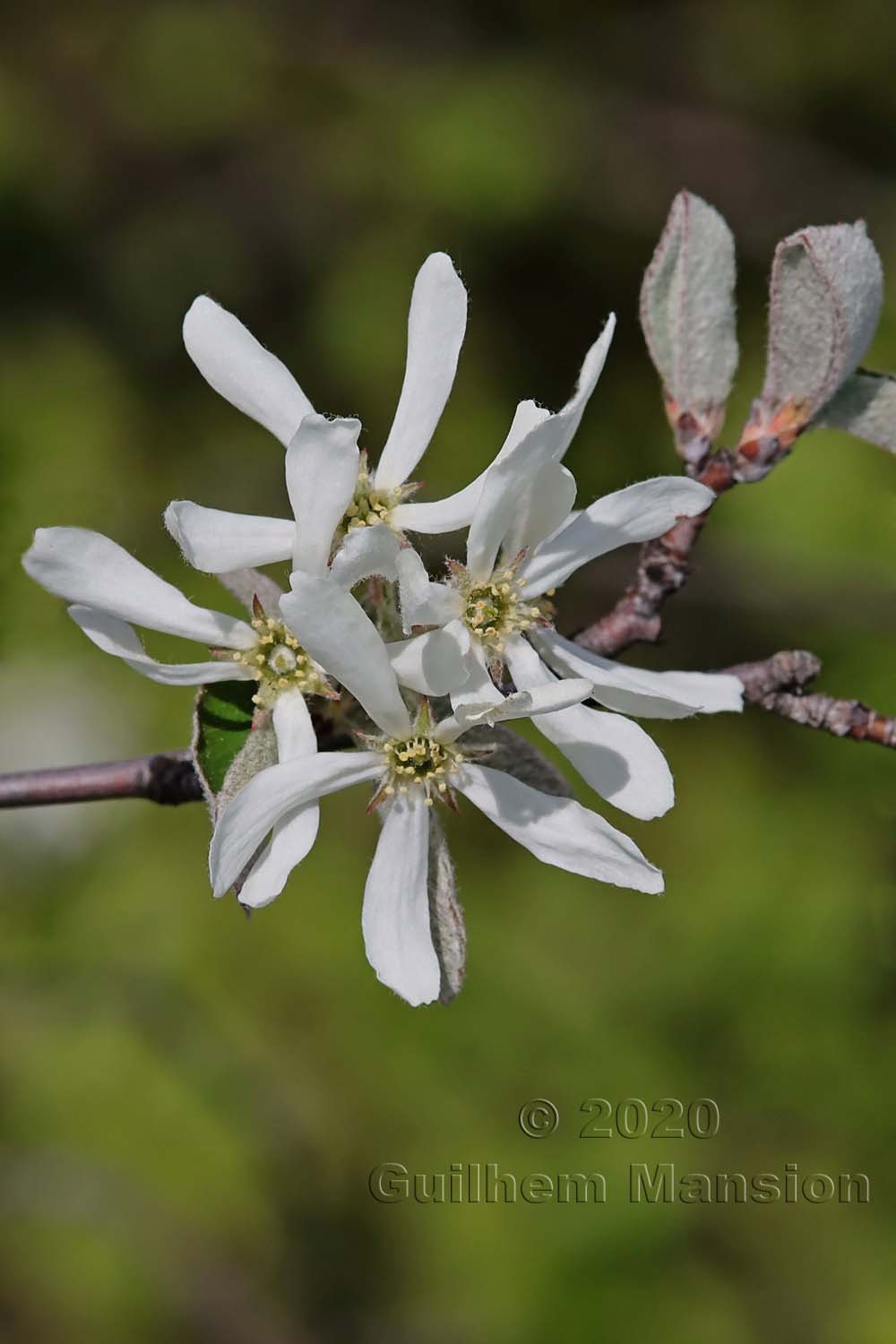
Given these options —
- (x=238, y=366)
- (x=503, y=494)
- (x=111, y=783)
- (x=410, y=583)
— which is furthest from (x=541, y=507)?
(x=111, y=783)

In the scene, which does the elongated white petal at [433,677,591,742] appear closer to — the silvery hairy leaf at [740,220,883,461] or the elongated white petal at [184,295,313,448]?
the elongated white petal at [184,295,313,448]

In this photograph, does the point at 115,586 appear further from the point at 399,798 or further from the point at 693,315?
the point at 693,315

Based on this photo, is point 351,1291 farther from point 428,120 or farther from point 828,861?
point 428,120

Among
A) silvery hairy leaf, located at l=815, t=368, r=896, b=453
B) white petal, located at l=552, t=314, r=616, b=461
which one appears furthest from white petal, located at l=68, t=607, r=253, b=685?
silvery hairy leaf, located at l=815, t=368, r=896, b=453

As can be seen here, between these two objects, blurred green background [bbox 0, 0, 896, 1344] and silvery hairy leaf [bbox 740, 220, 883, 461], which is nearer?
silvery hairy leaf [bbox 740, 220, 883, 461]

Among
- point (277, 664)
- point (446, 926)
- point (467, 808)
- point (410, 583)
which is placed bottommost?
point (467, 808)

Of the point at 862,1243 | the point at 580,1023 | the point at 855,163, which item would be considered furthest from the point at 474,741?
the point at 855,163
